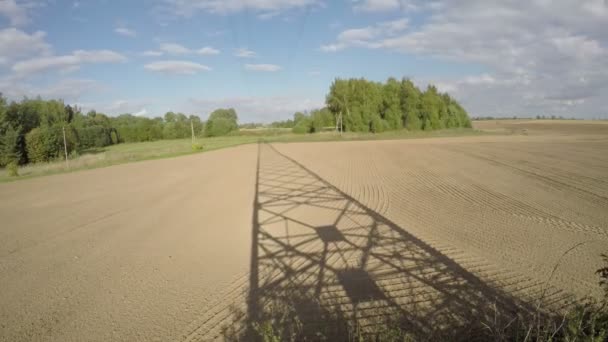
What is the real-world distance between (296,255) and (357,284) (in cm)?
→ 165

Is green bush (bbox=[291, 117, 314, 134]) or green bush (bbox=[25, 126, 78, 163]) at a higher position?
green bush (bbox=[291, 117, 314, 134])

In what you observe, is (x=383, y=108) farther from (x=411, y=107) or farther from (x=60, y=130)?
(x=60, y=130)

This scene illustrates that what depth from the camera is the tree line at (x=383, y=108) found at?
196ft

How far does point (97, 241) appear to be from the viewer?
27.1 feet

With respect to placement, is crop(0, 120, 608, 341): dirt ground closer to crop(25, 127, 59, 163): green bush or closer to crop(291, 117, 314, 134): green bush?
crop(25, 127, 59, 163): green bush

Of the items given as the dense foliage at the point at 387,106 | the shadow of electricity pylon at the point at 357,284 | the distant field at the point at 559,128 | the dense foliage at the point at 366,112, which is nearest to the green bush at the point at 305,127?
the dense foliage at the point at 366,112

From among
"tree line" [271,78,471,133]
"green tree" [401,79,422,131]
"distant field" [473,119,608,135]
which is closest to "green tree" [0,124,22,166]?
"tree line" [271,78,471,133]

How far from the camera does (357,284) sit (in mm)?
5266

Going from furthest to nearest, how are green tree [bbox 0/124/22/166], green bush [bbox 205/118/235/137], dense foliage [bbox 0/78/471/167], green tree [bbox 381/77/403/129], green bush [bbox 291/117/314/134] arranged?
green bush [bbox 205/118/235/137] < green bush [bbox 291/117/314/134] < green tree [bbox 381/77/403/129] < dense foliage [bbox 0/78/471/167] < green tree [bbox 0/124/22/166]

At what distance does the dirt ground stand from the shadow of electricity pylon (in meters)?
0.03

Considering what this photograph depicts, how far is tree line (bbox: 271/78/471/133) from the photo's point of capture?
59594 mm

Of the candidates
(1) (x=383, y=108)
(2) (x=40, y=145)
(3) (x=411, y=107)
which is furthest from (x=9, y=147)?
(3) (x=411, y=107)

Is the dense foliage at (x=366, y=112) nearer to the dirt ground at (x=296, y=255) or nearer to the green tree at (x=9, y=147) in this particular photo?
the green tree at (x=9, y=147)

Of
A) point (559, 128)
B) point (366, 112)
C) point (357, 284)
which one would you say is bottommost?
point (357, 284)
